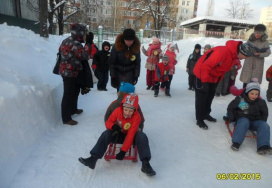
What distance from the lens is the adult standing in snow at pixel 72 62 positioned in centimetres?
357

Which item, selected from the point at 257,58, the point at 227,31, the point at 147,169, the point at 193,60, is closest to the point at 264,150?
the point at 147,169

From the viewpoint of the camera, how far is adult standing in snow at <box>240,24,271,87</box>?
4962 millimetres

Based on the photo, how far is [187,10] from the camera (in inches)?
2320

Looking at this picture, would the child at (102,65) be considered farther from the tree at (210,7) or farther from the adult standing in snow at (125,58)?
the tree at (210,7)

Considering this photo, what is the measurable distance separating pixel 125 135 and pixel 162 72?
3.69 meters

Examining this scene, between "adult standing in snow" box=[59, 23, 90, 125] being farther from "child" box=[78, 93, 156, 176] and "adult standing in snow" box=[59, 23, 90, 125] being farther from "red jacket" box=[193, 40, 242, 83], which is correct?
"red jacket" box=[193, 40, 242, 83]

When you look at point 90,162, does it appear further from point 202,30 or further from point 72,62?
point 202,30

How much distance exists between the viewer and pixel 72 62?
363 cm

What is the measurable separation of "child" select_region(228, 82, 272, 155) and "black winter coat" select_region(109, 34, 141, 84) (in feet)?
6.38

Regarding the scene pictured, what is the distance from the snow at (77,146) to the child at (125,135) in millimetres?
195

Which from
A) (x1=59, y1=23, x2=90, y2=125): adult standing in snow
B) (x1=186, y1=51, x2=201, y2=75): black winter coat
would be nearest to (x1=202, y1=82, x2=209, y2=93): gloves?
(x1=59, y1=23, x2=90, y2=125): adult standing in snow

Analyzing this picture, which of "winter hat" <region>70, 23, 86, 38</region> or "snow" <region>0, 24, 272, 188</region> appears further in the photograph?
"winter hat" <region>70, 23, 86, 38</region>

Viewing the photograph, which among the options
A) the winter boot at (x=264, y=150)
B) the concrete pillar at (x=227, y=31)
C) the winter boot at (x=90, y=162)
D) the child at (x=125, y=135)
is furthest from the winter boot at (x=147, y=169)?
the concrete pillar at (x=227, y=31)
